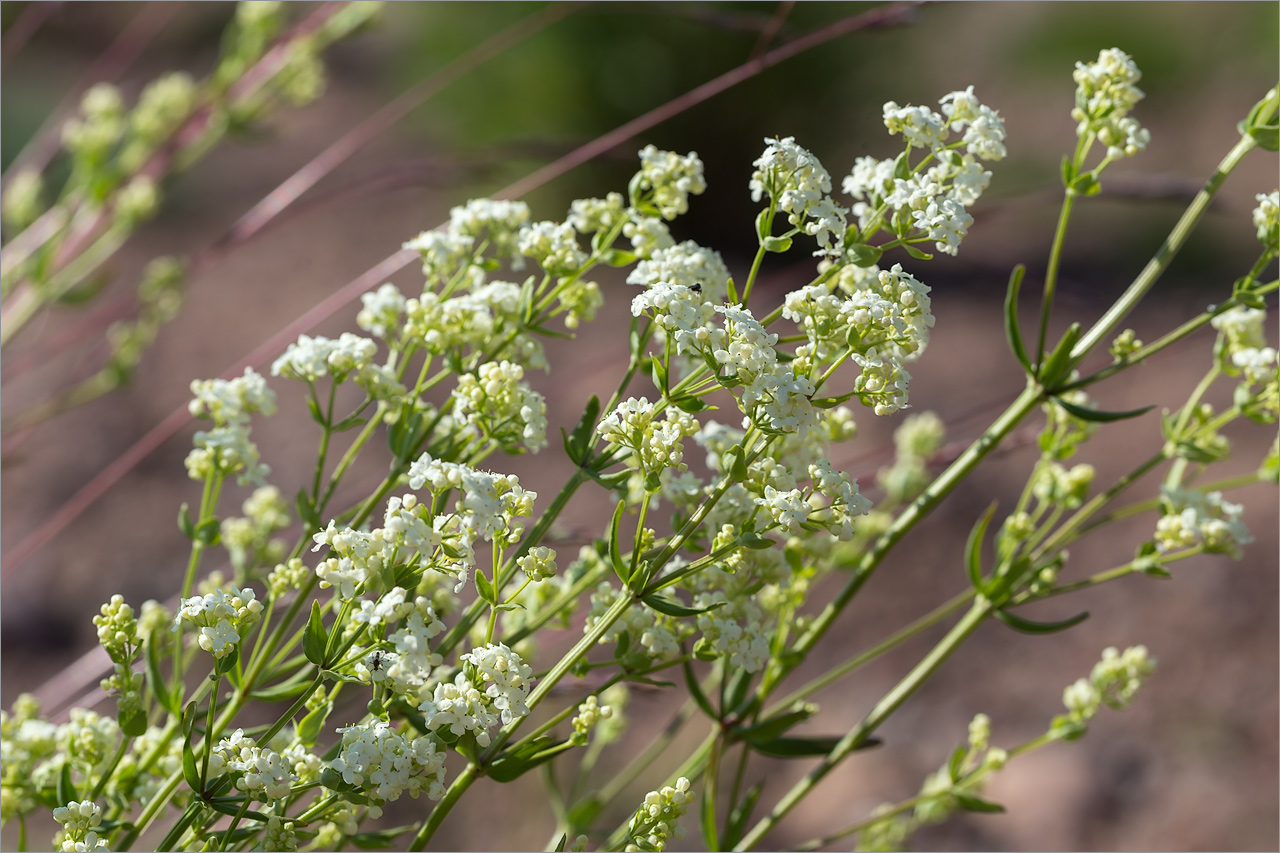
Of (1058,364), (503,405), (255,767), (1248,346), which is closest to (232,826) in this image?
(255,767)

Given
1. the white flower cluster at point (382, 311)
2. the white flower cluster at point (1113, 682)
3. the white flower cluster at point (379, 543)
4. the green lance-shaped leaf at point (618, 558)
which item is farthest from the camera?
the white flower cluster at point (1113, 682)

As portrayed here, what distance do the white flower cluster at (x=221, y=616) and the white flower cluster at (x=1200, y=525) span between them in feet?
3.11

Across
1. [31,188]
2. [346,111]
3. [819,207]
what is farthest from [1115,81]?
[346,111]

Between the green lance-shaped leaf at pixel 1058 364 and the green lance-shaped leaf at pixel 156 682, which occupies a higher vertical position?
the green lance-shaped leaf at pixel 1058 364

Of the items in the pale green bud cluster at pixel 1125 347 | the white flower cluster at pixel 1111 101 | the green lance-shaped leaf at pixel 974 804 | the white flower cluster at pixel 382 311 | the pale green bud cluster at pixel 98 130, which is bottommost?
the green lance-shaped leaf at pixel 974 804

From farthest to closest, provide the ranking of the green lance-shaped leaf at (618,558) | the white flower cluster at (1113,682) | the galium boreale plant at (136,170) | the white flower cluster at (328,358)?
the galium boreale plant at (136,170) < the white flower cluster at (1113,682) < the white flower cluster at (328,358) < the green lance-shaped leaf at (618,558)

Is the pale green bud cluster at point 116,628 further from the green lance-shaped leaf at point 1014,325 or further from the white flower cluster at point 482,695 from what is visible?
the green lance-shaped leaf at point 1014,325

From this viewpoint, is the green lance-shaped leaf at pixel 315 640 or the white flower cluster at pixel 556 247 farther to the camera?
the white flower cluster at pixel 556 247

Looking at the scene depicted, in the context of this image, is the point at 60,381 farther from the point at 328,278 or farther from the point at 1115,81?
the point at 1115,81

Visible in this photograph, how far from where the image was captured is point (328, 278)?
5238mm

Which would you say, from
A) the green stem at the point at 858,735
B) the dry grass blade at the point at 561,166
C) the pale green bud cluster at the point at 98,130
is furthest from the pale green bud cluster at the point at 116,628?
Answer: the pale green bud cluster at the point at 98,130

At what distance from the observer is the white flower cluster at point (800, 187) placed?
2.80 feet

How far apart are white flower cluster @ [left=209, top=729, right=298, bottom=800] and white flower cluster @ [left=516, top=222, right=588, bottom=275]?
0.50 metres

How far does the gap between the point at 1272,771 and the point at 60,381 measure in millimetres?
4824
